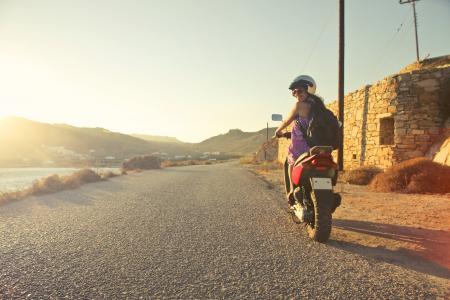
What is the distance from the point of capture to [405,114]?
1195 cm

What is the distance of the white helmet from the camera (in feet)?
15.7

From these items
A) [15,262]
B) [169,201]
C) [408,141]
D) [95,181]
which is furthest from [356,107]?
[15,262]

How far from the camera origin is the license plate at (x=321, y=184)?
419 centimetres

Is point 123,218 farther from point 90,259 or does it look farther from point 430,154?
point 430,154

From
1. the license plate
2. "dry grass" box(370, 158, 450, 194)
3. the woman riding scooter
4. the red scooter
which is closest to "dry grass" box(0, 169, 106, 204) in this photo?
the woman riding scooter

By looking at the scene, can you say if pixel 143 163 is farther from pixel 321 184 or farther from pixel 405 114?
pixel 321 184

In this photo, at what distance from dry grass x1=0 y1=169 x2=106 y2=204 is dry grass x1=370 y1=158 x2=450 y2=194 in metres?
9.62

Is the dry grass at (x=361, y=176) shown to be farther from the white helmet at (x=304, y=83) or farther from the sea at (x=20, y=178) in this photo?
the sea at (x=20, y=178)

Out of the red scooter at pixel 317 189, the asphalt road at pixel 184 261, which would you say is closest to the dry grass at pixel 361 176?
the asphalt road at pixel 184 261

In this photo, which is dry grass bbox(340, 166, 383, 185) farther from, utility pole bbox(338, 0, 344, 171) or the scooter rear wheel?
the scooter rear wheel

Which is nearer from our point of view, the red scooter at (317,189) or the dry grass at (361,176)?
the red scooter at (317,189)

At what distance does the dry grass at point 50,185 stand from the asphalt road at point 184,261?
3263 millimetres

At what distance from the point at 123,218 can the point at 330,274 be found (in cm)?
391

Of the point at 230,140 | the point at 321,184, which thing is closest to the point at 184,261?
the point at 321,184
